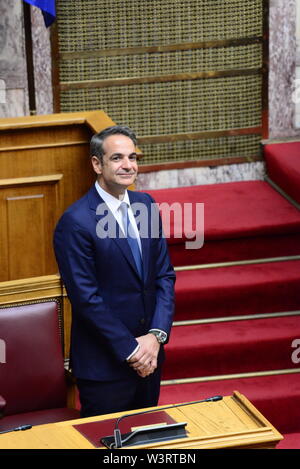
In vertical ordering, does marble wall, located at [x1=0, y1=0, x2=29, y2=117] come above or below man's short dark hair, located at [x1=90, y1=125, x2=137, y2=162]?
above

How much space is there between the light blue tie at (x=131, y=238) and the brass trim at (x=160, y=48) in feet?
7.79

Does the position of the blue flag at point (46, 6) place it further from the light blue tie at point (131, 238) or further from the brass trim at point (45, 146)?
the light blue tie at point (131, 238)

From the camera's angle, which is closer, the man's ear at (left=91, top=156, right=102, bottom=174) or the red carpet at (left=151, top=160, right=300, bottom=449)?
the man's ear at (left=91, top=156, right=102, bottom=174)

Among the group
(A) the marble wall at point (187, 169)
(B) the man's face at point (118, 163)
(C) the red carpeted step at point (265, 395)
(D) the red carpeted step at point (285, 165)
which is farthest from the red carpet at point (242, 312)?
(B) the man's face at point (118, 163)

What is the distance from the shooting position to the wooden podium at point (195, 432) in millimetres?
2781

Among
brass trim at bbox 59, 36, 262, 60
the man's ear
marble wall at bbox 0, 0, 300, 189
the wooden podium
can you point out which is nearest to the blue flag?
marble wall at bbox 0, 0, 300, 189

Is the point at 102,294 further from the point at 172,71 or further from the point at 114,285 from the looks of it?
the point at 172,71

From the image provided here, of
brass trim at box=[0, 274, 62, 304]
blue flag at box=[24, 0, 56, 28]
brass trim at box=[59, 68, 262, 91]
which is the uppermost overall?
blue flag at box=[24, 0, 56, 28]

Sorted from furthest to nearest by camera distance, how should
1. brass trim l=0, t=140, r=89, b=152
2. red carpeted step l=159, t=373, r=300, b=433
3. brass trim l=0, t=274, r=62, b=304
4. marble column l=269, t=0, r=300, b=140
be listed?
A: marble column l=269, t=0, r=300, b=140, brass trim l=0, t=140, r=89, b=152, red carpeted step l=159, t=373, r=300, b=433, brass trim l=0, t=274, r=62, b=304

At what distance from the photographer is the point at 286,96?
5973mm

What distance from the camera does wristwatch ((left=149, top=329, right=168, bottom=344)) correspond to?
11.3 ft

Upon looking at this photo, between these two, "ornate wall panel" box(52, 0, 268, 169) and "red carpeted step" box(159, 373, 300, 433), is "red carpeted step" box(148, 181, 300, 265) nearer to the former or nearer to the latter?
"ornate wall panel" box(52, 0, 268, 169)

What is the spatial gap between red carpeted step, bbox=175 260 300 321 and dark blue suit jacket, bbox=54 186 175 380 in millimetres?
1216

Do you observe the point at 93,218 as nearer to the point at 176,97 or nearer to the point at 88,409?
the point at 88,409
